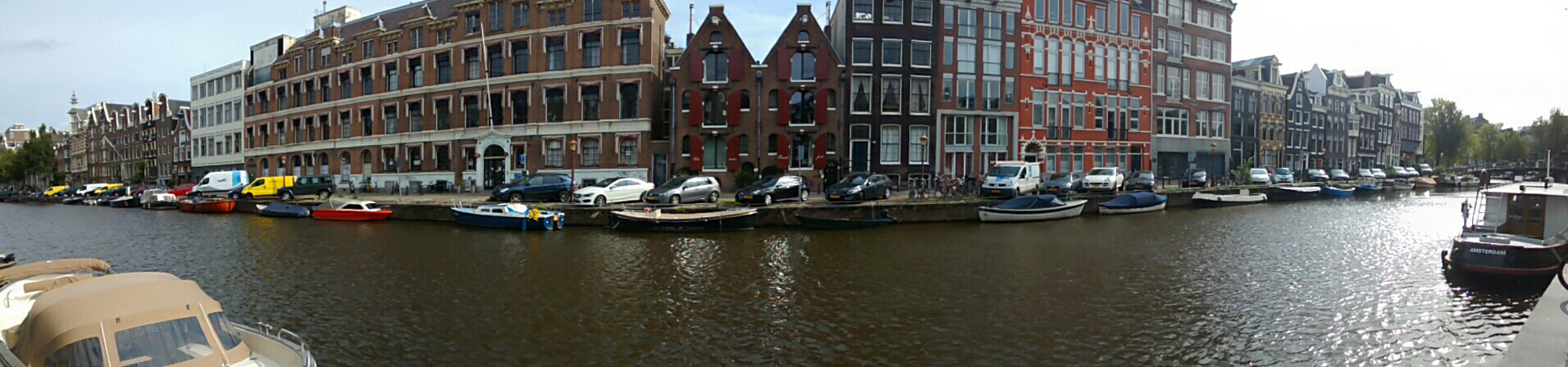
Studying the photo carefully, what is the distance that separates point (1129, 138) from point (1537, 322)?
45.8 m

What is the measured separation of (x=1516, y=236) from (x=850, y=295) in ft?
53.5

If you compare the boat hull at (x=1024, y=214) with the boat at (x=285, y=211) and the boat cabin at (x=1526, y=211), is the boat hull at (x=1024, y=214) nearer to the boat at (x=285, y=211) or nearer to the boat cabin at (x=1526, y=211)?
the boat cabin at (x=1526, y=211)

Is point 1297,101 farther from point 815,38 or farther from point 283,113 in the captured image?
point 283,113

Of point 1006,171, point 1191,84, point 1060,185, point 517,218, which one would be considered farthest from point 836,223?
point 1191,84

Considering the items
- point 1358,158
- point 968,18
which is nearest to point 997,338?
point 968,18

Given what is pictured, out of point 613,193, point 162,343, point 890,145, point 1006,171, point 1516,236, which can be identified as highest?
point 890,145

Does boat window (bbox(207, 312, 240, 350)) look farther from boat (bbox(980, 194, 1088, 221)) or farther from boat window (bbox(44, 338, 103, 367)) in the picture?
boat (bbox(980, 194, 1088, 221))

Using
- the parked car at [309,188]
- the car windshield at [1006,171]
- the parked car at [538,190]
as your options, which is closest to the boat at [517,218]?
the parked car at [538,190]

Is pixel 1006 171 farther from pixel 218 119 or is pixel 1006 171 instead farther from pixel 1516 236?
pixel 218 119

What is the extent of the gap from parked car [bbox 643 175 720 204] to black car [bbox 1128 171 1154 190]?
24345mm

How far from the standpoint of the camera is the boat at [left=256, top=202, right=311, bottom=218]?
36844 millimetres

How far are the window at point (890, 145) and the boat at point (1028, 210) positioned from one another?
1288 cm

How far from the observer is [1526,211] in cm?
1859

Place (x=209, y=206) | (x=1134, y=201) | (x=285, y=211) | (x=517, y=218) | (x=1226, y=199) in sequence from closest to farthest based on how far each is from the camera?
(x=517, y=218) < (x=1134, y=201) < (x=285, y=211) < (x=209, y=206) < (x=1226, y=199)
